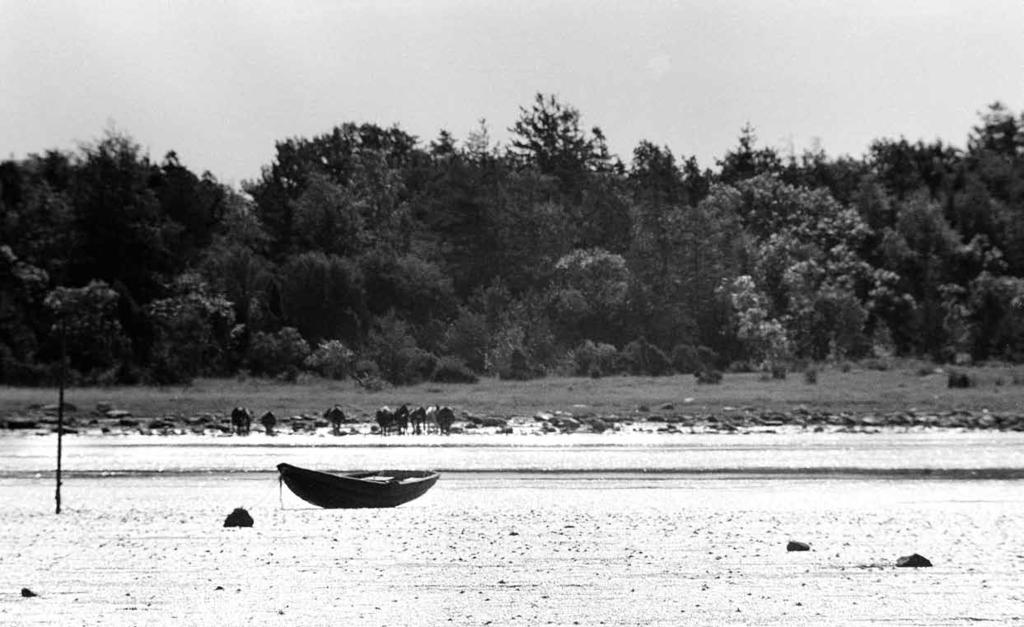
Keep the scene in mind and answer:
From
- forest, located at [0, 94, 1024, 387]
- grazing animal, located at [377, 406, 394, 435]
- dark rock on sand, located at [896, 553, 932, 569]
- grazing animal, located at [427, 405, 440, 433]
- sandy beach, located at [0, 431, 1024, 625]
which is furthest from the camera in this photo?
forest, located at [0, 94, 1024, 387]

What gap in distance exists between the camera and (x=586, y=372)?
7344 centimetres

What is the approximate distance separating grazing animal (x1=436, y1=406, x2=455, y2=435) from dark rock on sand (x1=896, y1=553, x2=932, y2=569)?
105ft

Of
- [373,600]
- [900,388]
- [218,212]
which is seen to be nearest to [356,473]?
[373,600]

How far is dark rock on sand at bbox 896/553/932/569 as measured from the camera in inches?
766

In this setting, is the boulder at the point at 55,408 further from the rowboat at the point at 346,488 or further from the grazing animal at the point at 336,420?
the rowboat at the point at 346,488

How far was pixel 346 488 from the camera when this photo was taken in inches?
1067

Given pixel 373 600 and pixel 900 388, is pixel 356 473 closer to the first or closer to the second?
pixel 373 600

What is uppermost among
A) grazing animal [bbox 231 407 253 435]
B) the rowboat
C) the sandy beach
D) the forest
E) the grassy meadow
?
the forest

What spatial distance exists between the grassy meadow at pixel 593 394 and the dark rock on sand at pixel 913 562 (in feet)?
125

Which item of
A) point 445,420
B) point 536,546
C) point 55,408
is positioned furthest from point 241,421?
point 536,546

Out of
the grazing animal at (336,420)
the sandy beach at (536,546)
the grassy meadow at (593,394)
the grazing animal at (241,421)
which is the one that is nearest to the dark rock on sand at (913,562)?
the sandy beach at (536,546)

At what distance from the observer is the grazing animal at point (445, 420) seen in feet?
168

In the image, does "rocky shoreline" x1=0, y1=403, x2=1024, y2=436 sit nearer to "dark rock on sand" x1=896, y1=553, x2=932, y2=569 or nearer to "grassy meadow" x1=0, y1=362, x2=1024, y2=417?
"grassy meadow" x1=0, y1=362, x2=1024, y2=417

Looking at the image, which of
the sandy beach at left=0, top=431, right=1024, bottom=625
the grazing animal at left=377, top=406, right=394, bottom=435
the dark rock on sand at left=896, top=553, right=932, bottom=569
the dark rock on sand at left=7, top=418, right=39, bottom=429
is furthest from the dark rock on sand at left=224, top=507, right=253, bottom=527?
the dark rock on sand at left=7, top=418, right=39, bottom=429
